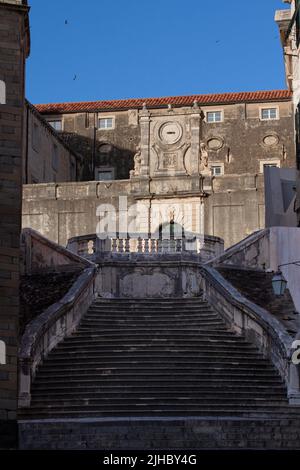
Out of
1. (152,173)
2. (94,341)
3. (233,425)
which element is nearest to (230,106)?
(152,173)

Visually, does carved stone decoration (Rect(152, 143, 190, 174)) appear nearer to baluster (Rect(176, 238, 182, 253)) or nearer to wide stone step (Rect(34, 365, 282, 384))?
baluster (Rect(176, 238, 182, 253))

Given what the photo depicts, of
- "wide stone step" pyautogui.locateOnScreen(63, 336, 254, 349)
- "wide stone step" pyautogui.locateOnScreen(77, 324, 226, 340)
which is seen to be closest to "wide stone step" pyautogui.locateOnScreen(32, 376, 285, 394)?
"wide stone step" pyautogui.locateOnScreen(63, 336, 254, 349)

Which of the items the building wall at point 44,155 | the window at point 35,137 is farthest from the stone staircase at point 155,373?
the window at point 35,137

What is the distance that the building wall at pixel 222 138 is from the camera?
179 feet

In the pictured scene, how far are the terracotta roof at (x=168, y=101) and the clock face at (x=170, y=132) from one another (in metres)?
8.38

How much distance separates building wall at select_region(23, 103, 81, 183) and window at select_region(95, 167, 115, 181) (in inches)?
42.9

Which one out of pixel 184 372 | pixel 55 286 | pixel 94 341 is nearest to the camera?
pixel 184 372

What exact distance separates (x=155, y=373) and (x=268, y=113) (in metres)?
33.7

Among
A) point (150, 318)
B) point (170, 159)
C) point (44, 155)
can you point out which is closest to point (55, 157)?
point (44, 155)

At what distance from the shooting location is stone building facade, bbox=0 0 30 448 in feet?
65.3

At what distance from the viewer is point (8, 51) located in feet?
69.5

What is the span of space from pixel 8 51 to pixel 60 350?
7378 millimetres

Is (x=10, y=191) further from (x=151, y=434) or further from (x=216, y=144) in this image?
(x=216, y=144)
